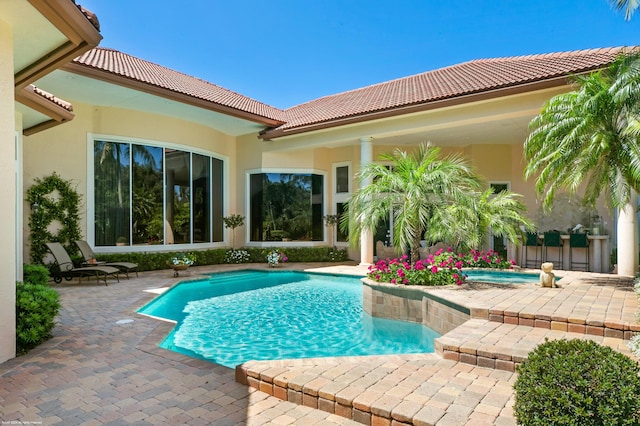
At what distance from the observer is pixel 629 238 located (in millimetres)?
9336

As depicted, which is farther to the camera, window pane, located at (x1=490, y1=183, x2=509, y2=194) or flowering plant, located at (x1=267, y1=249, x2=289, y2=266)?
window pane, located at (x1=490, y1=183, x2=509, y2=194)

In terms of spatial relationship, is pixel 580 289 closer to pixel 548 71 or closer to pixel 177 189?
pixel 548 71

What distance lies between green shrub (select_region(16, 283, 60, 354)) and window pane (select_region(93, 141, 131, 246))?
7.81 m

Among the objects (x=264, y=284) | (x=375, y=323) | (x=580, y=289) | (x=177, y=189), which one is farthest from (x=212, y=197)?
(x=580, y=289)

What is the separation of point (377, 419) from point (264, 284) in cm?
905

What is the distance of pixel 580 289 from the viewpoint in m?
7.75

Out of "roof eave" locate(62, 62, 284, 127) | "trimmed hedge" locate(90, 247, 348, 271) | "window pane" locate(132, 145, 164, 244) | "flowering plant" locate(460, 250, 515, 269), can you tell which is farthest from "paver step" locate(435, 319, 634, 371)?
"window pane" locate(132, 145, 164, 244)

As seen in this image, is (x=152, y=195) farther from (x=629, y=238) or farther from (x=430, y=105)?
(x=629, y=238)

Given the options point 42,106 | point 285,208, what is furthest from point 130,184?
point 285,208

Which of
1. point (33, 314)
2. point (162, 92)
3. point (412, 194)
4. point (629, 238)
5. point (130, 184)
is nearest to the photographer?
point (33, 314)

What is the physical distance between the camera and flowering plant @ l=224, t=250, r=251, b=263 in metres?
15.8

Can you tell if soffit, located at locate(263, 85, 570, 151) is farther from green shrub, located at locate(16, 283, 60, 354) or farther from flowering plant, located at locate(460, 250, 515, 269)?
green shrub, located at locate(16, 283, 60, 354)

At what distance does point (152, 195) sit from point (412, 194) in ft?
31.1

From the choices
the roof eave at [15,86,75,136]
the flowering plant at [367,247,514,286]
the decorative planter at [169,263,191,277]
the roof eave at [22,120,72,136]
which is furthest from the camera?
the decorative planter at [169,263,191,277]
